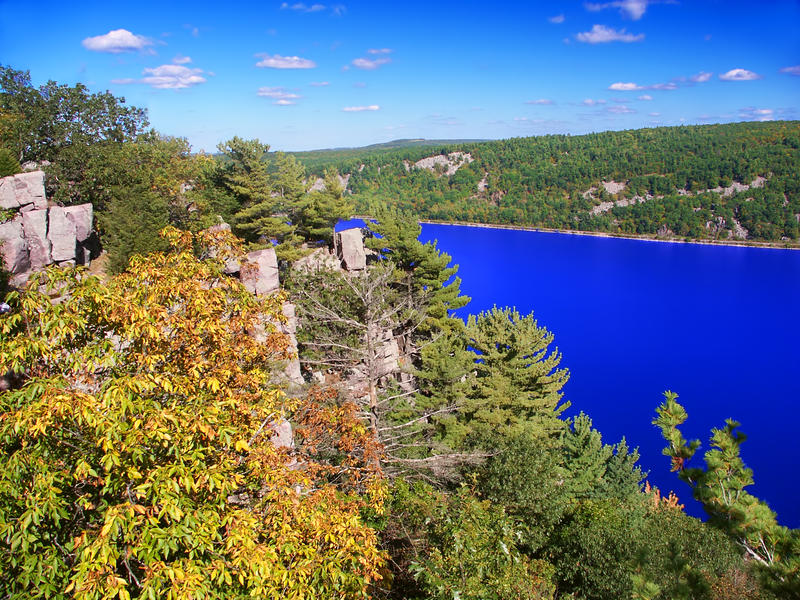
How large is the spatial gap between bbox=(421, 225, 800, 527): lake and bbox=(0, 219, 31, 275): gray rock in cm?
2450

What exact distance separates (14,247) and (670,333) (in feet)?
127

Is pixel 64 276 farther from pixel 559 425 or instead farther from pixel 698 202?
pixel 698 202

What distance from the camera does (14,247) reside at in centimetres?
1170

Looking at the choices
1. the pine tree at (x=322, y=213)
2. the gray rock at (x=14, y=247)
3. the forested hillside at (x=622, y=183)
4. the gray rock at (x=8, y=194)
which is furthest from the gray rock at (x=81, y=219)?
the forested hillside at (x=622, y=183)

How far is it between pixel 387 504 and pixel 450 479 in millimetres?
3386

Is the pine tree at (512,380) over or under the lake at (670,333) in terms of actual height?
over

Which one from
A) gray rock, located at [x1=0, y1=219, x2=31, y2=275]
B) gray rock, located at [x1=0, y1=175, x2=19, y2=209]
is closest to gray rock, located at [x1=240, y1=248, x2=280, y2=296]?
gray rock, located at [x1=0, y1=219, x2=31, y2=275]

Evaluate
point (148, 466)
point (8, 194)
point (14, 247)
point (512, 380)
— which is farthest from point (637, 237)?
point (148, 466)

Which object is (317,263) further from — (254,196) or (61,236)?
(61,236)

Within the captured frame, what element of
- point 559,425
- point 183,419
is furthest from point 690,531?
point 183,419

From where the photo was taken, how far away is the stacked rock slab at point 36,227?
1193 centimetres

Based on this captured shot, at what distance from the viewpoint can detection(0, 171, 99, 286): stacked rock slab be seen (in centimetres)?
1193

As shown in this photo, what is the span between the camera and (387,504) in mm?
7672

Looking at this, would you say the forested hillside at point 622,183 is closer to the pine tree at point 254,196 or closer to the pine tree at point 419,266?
the pine tree at point 254,196
